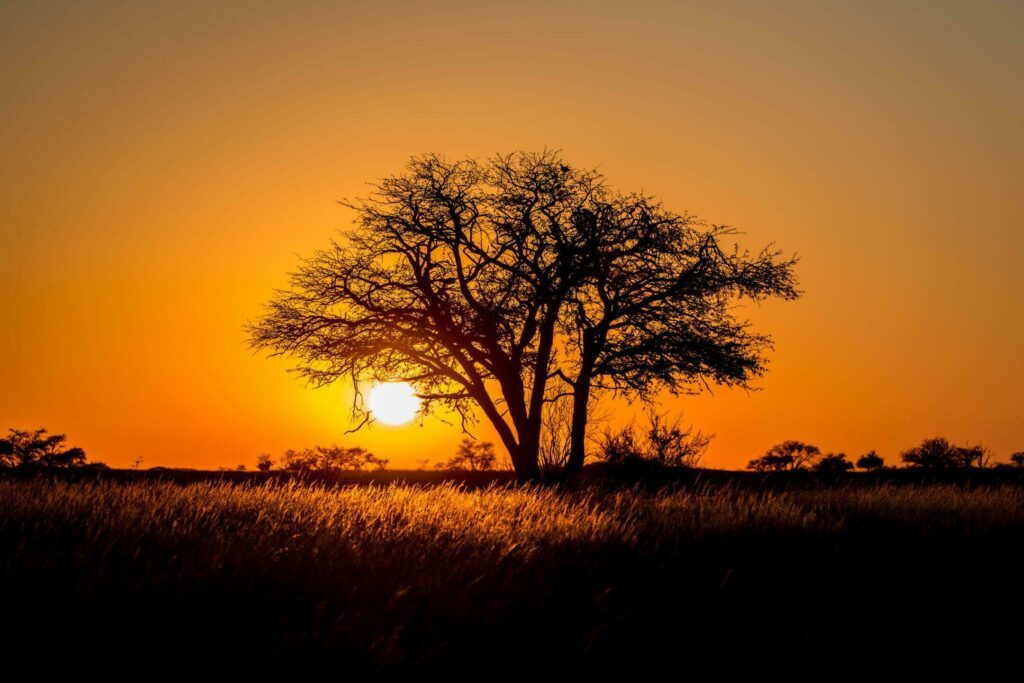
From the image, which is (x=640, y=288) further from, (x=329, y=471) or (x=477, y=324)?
(x=329, y=471)

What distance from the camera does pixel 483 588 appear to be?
8.16 metres

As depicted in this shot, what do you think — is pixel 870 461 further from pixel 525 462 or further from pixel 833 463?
pixel 525 462

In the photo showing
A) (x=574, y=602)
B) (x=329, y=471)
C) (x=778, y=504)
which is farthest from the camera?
(x=329, y=471)

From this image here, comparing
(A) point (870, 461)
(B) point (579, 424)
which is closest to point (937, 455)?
(A) point (870, 461)

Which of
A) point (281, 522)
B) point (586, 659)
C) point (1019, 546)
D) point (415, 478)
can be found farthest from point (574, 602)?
point (415, 478)

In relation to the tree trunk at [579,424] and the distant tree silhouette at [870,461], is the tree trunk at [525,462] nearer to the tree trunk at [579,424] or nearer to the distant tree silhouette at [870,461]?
the tree trunk at [579,424]

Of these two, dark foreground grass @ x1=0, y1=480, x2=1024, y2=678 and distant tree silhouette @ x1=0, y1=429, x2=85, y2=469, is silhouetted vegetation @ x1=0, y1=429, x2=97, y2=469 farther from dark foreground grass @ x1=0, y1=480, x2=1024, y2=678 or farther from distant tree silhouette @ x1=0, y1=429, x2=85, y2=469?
dark foreground grass @ x1=0, y1=480, x2=1024, y2=678

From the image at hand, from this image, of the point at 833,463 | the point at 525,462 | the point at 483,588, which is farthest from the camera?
the point at 833,463

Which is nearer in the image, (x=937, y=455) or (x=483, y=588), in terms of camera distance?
(x=483, y=588)

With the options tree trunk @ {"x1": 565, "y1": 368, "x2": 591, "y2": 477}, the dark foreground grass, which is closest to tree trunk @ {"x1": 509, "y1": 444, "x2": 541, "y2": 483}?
tree trunk @ {"x1": 565, "y1": 368, "x2": 591, "y2": 477}

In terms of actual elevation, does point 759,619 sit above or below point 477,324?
below

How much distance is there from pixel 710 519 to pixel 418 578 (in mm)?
5355

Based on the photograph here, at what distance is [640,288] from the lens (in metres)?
22.5

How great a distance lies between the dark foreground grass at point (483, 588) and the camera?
21.6 ft
